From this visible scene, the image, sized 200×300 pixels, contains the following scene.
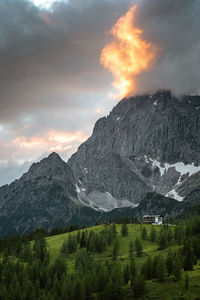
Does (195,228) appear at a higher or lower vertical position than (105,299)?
higher

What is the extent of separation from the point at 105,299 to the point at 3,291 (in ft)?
111

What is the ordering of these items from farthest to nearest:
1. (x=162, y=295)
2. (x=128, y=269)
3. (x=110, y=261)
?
(x=110, y=261) < (x=128, y=269) < (x=162, y=295)

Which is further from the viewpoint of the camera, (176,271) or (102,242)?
(102,242)

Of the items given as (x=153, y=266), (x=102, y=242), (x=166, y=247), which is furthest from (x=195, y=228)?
(x=153, y=266)

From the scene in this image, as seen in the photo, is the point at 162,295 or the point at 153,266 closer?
the point at 162,295

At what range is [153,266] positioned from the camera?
131000 mm

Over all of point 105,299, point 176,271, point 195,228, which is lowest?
point 105,299

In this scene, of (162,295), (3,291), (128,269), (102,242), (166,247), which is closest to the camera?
(162,295)

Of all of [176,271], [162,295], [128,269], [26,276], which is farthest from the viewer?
[26,276]

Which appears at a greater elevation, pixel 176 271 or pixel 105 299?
pixel 176 271

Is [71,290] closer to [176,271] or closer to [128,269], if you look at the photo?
[128,269]

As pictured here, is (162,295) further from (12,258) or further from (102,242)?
(12,258)

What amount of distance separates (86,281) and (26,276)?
1176 inches

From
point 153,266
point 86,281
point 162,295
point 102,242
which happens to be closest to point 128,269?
point 153,266
